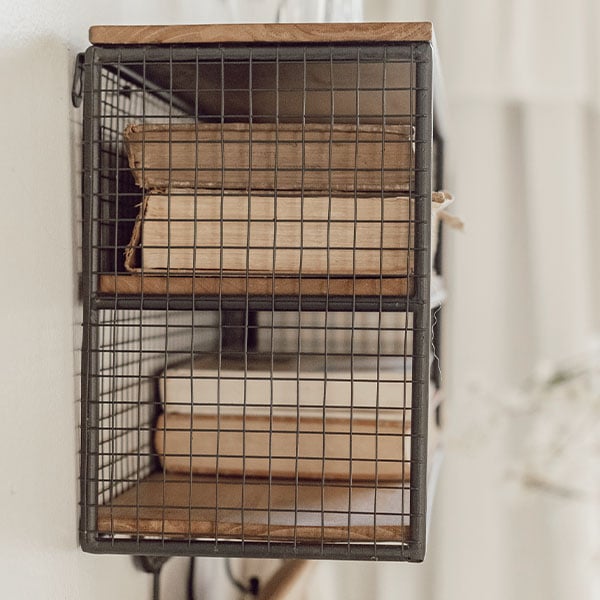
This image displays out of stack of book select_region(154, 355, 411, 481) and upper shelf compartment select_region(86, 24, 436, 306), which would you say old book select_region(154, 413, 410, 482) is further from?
upper shelf compartment select_region(86, 24, 436, 306)

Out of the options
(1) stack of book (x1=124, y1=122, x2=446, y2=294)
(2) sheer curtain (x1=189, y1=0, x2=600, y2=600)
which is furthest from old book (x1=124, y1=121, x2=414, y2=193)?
(2) sheer curtain (x1=189, y1=0, x2=600, y2=600)

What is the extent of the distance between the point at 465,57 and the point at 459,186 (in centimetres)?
23

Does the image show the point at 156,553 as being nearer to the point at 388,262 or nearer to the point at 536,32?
the point at 388,262

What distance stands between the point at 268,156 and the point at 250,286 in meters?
0.09

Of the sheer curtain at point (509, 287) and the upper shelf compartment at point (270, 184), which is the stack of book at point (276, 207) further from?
the sheer curtain at point (509, 287)

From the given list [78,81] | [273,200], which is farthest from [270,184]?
[78,81]

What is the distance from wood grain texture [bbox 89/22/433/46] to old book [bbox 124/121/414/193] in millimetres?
57

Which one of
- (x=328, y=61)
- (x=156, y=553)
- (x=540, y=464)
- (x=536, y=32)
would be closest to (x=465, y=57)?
(x=536, y=32)

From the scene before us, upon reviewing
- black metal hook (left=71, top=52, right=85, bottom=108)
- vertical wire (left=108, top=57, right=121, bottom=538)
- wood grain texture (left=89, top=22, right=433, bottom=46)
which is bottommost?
vertical wire (left=108, top=57, right=121, bottom=538)

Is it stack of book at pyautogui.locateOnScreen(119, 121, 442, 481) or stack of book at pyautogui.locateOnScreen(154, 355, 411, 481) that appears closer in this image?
stack of book at pyautogui.locateOnScreen(119, 121, 442, 481)

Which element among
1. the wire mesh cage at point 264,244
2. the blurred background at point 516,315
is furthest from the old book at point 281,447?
the blurred background at point 516,315

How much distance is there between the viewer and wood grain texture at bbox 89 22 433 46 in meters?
0.59

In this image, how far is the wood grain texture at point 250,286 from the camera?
604 millimetres

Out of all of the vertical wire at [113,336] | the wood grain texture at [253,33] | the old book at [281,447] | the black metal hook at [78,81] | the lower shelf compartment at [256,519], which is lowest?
the lower shelf compartment at [256,519]
